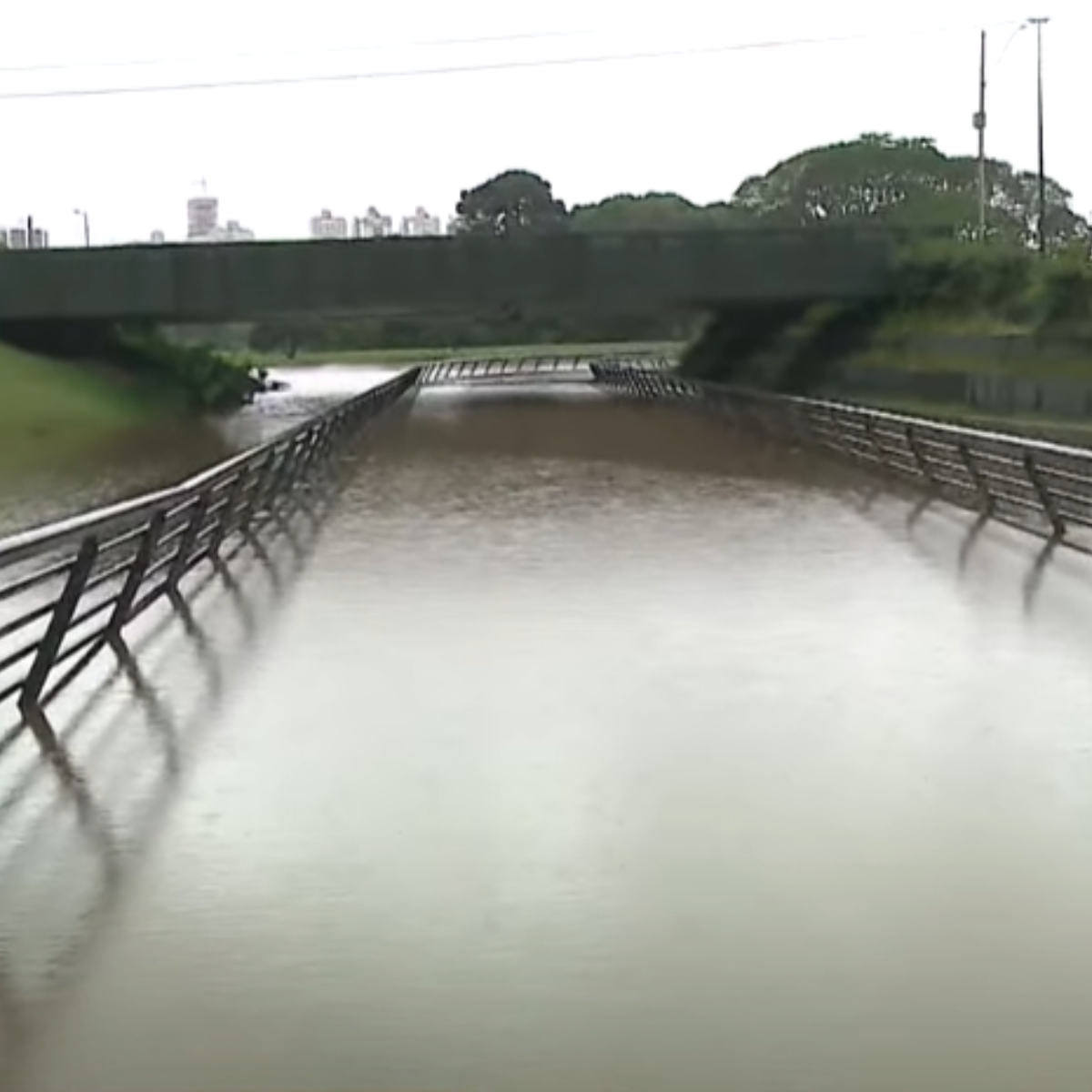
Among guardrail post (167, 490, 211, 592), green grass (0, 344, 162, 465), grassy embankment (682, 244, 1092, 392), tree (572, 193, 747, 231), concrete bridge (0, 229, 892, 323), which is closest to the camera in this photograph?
guardrail post (167, 490, 211, 592)

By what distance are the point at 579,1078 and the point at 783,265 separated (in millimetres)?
55460

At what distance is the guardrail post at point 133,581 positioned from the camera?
11609mm

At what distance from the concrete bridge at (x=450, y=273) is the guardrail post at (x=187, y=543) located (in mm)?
44042

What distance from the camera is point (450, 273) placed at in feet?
192

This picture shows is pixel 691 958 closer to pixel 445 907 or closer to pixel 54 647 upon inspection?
pixel 445 907

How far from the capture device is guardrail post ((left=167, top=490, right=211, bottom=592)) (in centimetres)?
1397

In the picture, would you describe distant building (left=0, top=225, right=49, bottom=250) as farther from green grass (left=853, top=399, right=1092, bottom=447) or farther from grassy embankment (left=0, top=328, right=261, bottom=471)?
green grass (left=853, top=399, right=1092, bottom=447)

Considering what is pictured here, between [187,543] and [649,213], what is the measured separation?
11560cm

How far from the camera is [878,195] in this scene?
116188 mm

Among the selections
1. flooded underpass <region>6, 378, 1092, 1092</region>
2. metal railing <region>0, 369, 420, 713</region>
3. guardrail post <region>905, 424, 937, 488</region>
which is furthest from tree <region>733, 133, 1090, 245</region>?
flooded underpass <region>6, 378, 1092, 1092</region>

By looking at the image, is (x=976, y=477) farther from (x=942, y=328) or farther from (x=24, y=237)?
(x=24, y=237)

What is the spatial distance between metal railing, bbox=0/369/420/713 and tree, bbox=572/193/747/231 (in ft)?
311

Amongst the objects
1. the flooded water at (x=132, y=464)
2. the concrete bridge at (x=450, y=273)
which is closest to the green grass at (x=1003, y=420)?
the concrete bridge at (x=450, y=273)

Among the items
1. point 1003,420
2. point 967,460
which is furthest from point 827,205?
point 967,460
